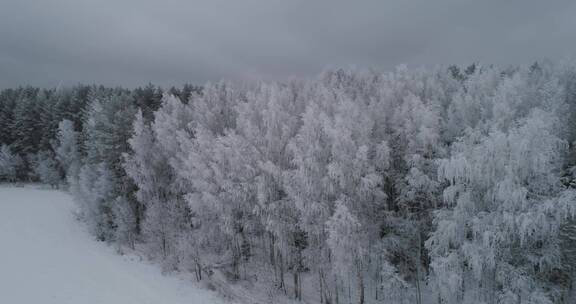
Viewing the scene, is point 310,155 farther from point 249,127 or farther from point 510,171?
point 510,171

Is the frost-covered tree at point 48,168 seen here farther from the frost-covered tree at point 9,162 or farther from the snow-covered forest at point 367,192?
the snow-covered forest at point 367,192

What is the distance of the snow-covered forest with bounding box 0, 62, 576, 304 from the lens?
1459cm

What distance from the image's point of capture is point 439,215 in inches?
642

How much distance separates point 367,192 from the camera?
1867 centimetres

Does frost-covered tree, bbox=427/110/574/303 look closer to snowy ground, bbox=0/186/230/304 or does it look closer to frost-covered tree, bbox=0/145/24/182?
snowy ground, bbox=0/186/230/304

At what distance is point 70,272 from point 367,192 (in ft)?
75.5

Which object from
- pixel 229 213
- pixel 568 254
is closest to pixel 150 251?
pixel 229 213

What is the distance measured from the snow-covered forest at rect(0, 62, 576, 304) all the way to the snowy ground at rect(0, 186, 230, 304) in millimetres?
2049

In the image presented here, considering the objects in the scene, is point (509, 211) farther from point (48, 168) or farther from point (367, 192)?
point (48, 168)

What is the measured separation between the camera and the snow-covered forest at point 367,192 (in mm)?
14594

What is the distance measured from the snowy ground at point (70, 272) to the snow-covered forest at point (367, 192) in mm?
2049

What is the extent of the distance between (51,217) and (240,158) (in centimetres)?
3091

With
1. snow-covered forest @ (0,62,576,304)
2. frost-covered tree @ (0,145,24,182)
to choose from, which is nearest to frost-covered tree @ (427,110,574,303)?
snow-covered forest @ (0,62,576,304)

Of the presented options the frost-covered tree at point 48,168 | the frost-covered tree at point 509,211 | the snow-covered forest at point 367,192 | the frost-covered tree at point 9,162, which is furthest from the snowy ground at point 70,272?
the frost-covered tree at point 9,162
